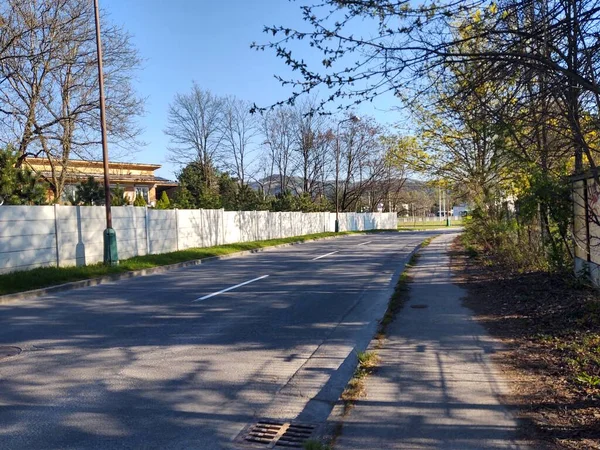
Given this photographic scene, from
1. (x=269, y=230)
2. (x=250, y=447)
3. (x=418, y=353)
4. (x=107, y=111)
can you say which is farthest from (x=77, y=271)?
(x=269, y=230)

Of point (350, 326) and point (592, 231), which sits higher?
point (592, 231)

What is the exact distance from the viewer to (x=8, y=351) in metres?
7.39

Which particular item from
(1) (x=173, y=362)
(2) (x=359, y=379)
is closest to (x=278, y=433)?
(2) (x=359, y=379)

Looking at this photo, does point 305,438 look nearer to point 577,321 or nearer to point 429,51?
point 429,51

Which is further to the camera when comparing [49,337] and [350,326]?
[350,326]

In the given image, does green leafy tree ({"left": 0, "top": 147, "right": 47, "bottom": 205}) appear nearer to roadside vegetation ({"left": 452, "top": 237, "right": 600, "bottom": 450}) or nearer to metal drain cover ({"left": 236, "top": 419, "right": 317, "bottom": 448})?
roadside vegetation ({"left": 452, "top": 237, "right": 600, "bottom": 450})

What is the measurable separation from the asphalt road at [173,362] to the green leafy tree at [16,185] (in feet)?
19.8

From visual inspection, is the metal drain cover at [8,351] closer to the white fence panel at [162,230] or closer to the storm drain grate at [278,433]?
the storm drain grate at [278,433]

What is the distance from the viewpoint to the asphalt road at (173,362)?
15.6ft

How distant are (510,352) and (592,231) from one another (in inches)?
163

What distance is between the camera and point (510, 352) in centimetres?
659

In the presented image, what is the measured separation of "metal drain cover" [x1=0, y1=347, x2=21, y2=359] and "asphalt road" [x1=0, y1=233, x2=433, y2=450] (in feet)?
0.40

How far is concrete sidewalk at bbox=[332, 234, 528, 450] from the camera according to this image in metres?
4.21

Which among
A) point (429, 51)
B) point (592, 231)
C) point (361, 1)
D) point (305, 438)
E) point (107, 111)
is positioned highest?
point (107, 111)
